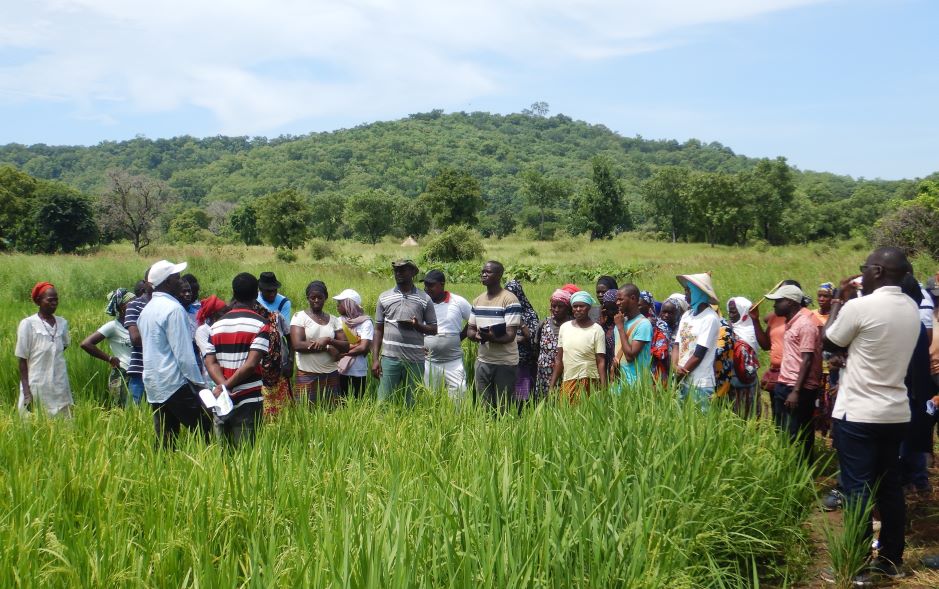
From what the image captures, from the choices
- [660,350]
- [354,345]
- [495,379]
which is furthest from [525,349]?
[354,345]

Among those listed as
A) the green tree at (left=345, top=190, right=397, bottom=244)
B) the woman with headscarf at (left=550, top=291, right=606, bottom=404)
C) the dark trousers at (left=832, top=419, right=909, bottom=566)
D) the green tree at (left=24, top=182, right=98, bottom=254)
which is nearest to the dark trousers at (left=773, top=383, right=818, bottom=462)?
the dark trousers at (left=832, top=419, right=909, bottom=566)

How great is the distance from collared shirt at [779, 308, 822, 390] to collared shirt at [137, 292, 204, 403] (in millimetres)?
4367

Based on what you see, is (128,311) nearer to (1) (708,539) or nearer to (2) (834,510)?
(1) (708,539)

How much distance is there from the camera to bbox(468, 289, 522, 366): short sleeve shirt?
666cm

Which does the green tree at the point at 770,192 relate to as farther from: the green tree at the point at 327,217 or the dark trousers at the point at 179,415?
the dark trousers at the point at 179,415

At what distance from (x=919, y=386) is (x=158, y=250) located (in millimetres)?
28859

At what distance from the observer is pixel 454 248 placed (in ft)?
121

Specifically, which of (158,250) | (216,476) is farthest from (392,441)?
(158,250)

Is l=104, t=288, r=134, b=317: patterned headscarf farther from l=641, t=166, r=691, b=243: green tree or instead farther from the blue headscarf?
l=641, t=166, r=691, b=243: green tree

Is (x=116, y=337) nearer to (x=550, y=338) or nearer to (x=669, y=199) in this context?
(x=550, y=338)

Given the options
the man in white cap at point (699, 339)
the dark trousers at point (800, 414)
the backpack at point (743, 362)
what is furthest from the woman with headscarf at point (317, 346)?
the dark trousers at point (800, 414)

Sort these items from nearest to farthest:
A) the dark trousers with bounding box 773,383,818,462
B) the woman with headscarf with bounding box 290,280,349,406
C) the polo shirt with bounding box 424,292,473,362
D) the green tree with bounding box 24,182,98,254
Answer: the dark trousers with bounding box 773,383,818,462, the woman with headscarf with bounding box 290,280,349,406, the polo shirt with bounding box 424,292,473,362, the green tree with bounding box 24,182,98,254

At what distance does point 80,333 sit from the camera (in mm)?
10250

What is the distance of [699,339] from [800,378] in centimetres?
76
